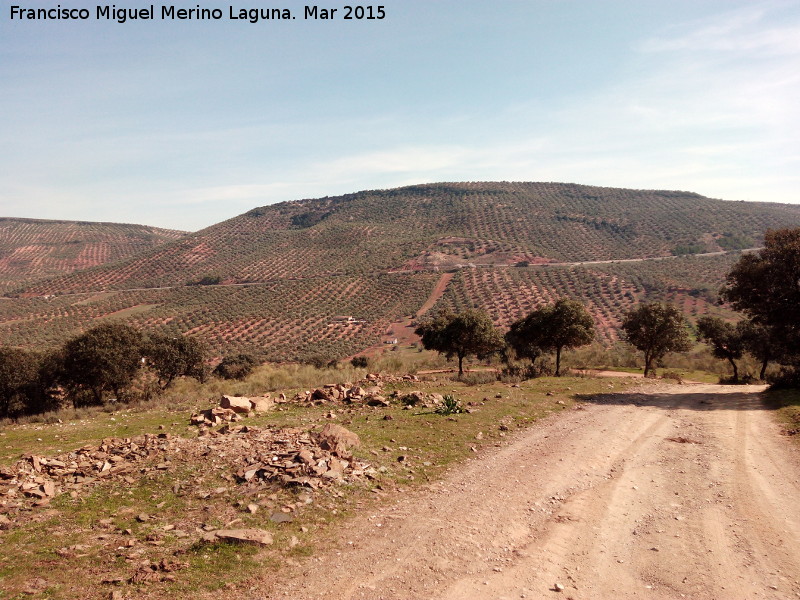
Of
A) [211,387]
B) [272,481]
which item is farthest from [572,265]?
[272,481]

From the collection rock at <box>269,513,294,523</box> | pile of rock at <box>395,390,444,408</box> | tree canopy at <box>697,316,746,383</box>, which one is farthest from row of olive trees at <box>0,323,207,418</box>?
tree canopy at <box>697,316,746,383</box>

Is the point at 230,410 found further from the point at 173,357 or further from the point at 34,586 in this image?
the point at 173,357

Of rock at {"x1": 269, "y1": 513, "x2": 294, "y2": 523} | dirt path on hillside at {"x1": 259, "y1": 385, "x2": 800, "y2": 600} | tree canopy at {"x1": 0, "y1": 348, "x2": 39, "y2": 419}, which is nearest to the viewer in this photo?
dirt path on hillside at {"x1": 259, "y1": 385, "x2": 800, "y2": 600}

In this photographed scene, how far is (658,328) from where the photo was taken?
33.8 meters

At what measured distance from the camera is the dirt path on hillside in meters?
7.32

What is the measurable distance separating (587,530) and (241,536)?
258 inches

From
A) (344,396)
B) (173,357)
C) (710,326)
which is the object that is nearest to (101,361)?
(173,357)

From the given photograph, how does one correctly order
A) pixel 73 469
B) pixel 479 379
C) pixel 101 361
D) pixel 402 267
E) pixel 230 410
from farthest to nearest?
pixel 402 267 < pixel 479 379 < pixel 101 361 < pixel 230 410 < pixel 73 469

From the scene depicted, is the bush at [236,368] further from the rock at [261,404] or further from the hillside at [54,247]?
the hillside at [54,247]

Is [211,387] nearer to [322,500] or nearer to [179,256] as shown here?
[322,500]

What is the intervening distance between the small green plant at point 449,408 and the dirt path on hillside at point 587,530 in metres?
4.03

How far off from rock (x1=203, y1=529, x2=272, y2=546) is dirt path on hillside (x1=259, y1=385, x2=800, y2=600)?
1.07 m

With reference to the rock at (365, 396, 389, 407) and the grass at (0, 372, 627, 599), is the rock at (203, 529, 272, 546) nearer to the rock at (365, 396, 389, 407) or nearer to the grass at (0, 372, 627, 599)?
the grass at (0, 372, 627, 599)

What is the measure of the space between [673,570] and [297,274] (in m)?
102
